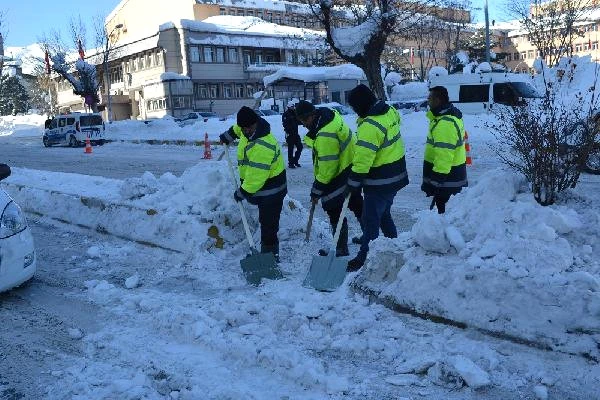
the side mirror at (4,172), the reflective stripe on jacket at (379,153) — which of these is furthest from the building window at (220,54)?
the reflective stripe on jacket at (379,153)

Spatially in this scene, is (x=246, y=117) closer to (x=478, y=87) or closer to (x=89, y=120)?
(x=478, y=87)

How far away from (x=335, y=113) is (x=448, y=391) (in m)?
3.01

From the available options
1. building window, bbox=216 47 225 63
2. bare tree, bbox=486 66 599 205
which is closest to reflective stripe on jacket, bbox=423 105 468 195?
bare tree, bbox=486 66 599 205

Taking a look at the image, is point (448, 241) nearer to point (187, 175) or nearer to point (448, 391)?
point (448, 391)

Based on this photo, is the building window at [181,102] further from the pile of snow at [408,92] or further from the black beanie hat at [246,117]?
the black beanie hat at [246,117]

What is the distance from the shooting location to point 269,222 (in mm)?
5777

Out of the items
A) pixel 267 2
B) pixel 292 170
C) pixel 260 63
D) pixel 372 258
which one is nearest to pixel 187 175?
pixel 372 258

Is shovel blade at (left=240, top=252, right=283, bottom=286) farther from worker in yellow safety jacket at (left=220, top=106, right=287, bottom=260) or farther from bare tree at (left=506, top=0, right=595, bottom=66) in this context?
bare tree at (left=506, top=0, right=595, bottom=66)

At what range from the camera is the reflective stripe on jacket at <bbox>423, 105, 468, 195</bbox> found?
17.7 feet

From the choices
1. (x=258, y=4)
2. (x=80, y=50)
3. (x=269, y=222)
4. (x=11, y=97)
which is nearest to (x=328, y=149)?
(x=269, y=222)

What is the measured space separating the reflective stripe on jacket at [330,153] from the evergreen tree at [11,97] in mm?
74121

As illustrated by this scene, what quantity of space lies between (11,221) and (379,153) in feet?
10.5

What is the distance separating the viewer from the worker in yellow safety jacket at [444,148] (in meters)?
5.40

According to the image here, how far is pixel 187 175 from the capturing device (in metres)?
7.30
